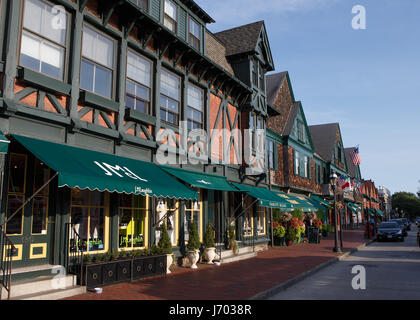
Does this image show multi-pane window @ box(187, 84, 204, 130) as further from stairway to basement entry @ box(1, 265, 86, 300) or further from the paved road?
stairway to basement entry @ box(1, 265, 86, 300)

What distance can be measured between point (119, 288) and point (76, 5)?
761cm

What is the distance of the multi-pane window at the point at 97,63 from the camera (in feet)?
33.9

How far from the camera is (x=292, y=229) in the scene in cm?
2400

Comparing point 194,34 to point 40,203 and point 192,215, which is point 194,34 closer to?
point 192,215

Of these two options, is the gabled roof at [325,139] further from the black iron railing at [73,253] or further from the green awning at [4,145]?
the green awning at [4,145]

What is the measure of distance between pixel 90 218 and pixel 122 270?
5.76 ft

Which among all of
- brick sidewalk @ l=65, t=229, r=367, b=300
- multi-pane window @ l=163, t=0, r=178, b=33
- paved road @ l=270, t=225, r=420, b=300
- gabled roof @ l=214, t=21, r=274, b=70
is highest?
gabled roof @ l=214, t=21, r=274, b=70

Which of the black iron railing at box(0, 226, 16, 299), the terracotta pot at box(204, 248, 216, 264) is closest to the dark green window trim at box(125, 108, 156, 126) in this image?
the black iron railing at box(0, 226, 16, 299)

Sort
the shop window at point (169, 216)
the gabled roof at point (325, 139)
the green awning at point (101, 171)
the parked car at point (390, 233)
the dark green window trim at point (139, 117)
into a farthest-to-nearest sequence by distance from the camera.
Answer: the gabled roof at point (325, 139), the parked car at point (390, 233), the shop window at point (169, 216), the dark green window trim at point (139, 117), the green awning at point (101, 171)

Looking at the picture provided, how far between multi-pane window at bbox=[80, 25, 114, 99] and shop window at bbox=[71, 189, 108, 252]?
10.0ft

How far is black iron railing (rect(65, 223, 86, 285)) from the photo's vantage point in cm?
887

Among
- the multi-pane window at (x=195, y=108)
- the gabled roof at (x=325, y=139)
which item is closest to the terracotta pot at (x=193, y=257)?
the multi-pane window at (x=195, y=108)

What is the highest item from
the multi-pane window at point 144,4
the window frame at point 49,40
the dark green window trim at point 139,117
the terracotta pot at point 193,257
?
the multi-pane window at point 144,4

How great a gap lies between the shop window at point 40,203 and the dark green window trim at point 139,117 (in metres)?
3.21
